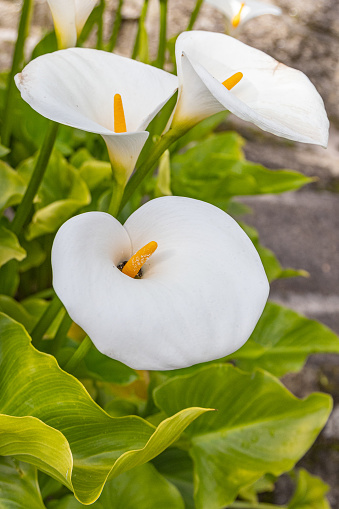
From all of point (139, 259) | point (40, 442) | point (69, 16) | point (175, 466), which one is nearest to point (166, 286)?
point (139, 259)

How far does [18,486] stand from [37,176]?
295mm

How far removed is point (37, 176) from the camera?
0.54m

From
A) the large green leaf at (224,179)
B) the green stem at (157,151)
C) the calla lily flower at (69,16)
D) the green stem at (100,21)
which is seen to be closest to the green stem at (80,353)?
the green stem at (157,151)

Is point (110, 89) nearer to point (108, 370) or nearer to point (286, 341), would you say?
point (108, 370)

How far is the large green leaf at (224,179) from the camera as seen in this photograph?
79 centimetres

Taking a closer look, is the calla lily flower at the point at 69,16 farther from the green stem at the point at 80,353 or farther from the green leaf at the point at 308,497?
the green leaf at the point at 308,497

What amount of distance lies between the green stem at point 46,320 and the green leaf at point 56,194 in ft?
0.47

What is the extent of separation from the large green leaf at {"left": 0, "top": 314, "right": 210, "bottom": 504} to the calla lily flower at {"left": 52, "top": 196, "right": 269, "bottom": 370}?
0.12 metres

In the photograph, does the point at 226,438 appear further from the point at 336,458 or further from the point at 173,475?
the point at 336,458

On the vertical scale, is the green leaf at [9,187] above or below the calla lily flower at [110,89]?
below

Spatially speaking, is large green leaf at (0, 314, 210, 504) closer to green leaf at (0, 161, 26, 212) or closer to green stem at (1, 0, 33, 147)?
green leaf at (0, 161, 26, 212)

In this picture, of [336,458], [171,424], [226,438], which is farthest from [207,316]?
[336,458]

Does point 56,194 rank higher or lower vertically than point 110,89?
lower

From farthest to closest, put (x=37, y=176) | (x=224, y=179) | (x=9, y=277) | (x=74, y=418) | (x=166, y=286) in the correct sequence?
(x=224, y=179) → (x=9, y=277) → (x=37, y=176) → (x=74, y=418) → (x=166, y=286)
